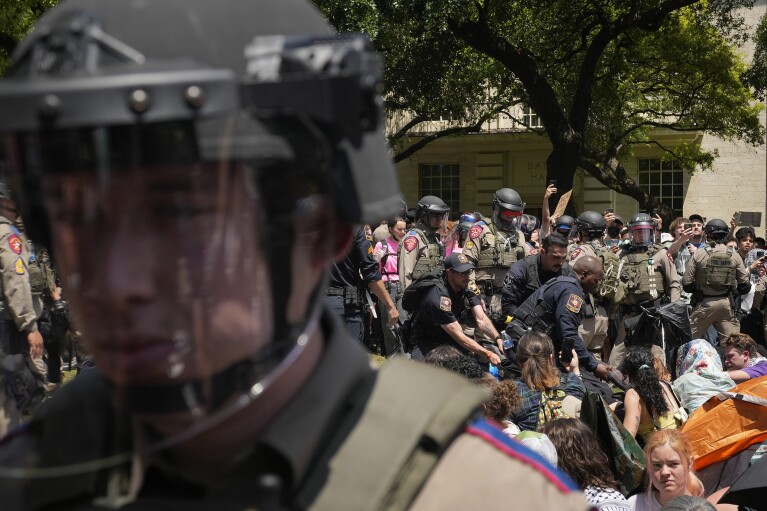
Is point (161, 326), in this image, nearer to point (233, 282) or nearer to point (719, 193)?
point (233, 282)

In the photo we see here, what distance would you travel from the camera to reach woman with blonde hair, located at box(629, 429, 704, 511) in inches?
197

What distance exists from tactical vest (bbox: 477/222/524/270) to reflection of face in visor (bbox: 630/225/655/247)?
163 cm

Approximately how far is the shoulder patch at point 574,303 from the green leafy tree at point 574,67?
6.61 metres

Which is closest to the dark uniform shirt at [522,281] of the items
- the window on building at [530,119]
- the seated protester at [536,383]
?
the seated protester at [536,383]

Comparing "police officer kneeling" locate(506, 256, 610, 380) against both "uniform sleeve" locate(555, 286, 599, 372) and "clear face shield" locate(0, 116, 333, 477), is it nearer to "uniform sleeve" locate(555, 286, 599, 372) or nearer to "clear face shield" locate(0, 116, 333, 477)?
"uniform sleeve" locate(555, 286, 599, 372)

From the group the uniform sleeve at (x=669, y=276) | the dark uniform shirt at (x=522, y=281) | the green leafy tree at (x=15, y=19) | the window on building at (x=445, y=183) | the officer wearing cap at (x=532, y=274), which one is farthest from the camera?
the window on building at (x=445, y=183)

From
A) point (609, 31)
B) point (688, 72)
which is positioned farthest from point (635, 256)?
point (688, 72)

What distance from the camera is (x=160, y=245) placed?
105 centimetres

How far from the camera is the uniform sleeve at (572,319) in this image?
8266 mm

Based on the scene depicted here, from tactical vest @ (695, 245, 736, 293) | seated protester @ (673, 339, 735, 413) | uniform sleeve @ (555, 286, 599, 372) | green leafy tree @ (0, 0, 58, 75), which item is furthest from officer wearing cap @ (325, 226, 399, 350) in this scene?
green leafy tree @ (0, 0, 58, 75)

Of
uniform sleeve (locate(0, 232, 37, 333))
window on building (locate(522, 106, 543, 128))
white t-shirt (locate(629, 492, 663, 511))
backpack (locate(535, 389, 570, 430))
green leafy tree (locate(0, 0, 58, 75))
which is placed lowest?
white t-shirt (locate(629, 492, 663, 511))

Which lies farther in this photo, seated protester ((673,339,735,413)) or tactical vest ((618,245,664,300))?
tactical vest ((618,245,664,300))

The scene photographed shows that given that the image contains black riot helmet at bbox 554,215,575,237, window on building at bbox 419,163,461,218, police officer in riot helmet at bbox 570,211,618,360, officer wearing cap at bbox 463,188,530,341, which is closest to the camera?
police officer in riot helmet at bbox 570,211,618,360

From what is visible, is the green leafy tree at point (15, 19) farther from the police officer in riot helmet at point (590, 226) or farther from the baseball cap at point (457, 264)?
the baseball cap at point (457, 264)
